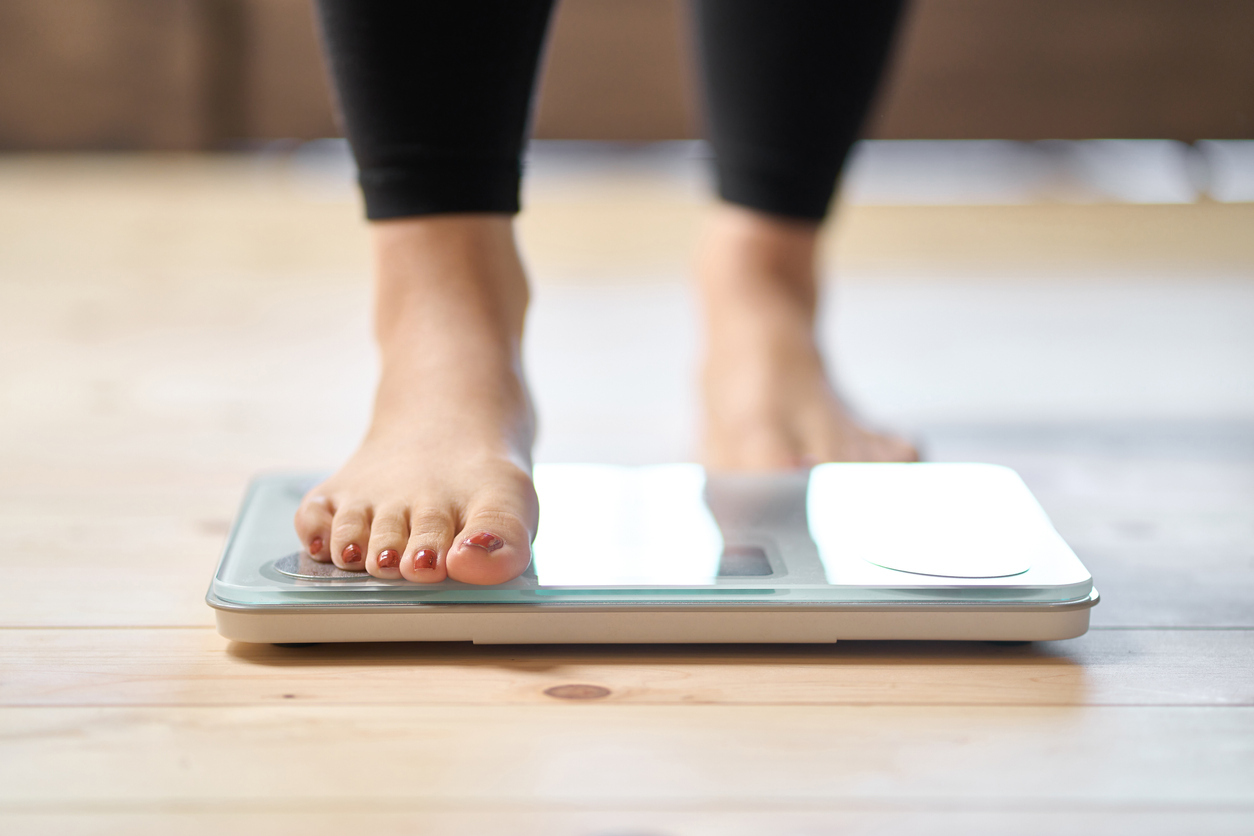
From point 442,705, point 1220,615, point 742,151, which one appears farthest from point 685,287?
point 442,705

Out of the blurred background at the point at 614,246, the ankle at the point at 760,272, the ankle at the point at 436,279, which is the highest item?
the ankle at the point at 436,279

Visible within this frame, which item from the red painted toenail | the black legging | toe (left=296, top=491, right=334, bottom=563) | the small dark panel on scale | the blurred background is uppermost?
the black legging

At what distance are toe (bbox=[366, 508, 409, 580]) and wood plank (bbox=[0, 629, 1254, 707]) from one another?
0.12ft

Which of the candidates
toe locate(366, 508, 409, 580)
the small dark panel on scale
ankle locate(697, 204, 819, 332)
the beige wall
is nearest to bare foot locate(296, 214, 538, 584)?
toe locate(366, 508, 409, 580)

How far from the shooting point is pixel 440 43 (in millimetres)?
673

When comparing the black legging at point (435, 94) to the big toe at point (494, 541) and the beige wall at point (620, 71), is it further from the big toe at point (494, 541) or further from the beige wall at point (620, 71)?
the beige wall at point (620, 71)

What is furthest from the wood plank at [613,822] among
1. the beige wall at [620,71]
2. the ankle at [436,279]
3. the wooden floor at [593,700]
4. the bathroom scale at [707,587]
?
the beige wall at [620,71]

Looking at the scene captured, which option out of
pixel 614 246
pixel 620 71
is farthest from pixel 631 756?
pixel 620 71

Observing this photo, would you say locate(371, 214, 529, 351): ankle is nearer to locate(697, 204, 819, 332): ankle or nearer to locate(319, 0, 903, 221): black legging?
locate(319, 0, 903, 221): black legging

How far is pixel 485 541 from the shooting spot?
0.56 metres

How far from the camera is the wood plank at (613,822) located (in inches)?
16.6

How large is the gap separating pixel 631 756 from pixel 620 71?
1.95 meters

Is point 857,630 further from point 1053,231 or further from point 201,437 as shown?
point 1053,231

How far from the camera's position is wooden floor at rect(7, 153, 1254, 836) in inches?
17.3
